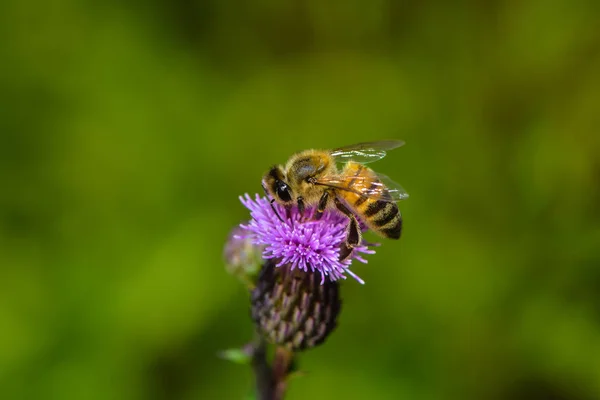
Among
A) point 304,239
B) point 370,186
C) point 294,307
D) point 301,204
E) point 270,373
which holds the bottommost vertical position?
point 270,373

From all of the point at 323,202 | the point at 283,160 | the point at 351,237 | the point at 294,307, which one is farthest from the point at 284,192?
the point at 283,160

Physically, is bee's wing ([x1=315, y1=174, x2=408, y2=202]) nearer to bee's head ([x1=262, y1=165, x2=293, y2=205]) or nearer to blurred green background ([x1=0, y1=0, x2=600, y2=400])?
bee's head ([x1=262, y1=165, x2=293, y2=205])

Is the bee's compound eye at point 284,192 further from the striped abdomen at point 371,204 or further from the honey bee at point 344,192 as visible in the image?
the striped abdomen at point 371,204

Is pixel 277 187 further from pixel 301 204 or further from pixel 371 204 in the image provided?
pixel 371 204

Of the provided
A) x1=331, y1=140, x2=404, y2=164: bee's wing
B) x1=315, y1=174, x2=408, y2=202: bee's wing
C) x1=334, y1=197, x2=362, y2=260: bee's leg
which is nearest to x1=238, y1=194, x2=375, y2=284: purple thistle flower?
x1=334, y1=197, x2=362, y2=260: bee's leg

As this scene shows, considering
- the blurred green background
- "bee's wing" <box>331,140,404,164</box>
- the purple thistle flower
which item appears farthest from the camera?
the blurred green background
